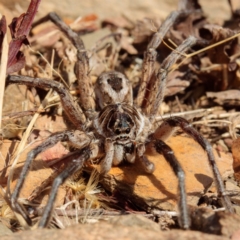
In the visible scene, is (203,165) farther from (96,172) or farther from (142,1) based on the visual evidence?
(142,1)

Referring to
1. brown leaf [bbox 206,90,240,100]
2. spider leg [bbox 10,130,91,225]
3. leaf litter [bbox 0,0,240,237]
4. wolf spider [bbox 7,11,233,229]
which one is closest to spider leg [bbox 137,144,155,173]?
wolf spider [bbox 7,11,233,229]

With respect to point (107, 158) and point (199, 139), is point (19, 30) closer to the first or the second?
point (107, 158)

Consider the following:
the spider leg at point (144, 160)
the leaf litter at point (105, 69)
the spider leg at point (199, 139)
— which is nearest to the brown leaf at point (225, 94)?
the leaf litter at point (105, 69)

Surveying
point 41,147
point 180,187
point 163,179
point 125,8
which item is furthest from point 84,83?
point 125,8

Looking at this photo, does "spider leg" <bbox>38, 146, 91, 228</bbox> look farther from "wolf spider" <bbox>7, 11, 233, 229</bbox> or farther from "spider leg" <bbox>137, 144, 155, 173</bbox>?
"spider leg" <bbox>137, 144, 155, 173</bbox>

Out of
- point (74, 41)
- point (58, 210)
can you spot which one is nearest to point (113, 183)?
point (58, 210)

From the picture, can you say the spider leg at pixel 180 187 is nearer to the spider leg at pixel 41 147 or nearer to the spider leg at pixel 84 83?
the spider leg at pixel 41 147
